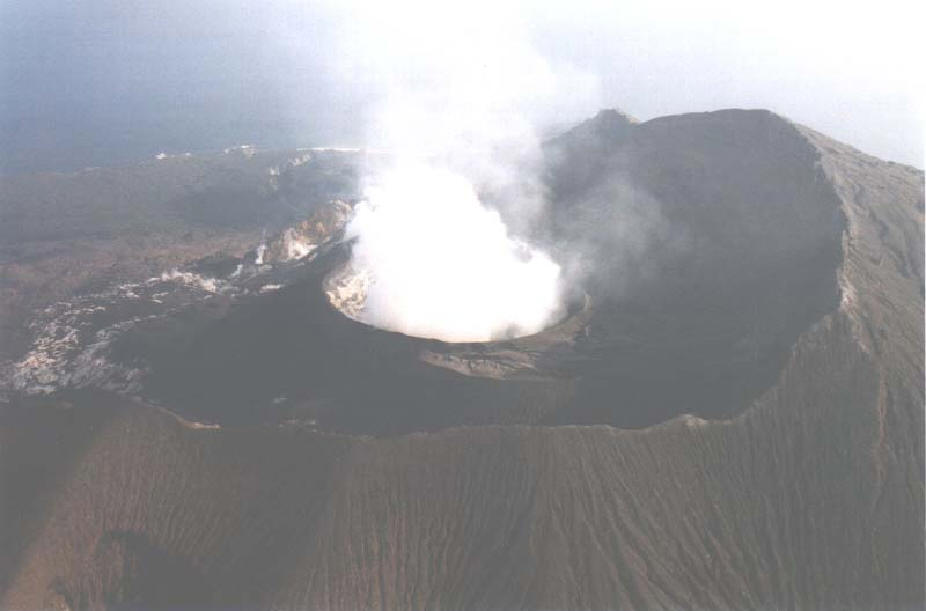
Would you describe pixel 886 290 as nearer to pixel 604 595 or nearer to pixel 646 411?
pixel 646 411

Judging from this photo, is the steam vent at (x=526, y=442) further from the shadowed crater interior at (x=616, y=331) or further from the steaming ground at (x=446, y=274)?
the steaming ground at (x=446, y=274)

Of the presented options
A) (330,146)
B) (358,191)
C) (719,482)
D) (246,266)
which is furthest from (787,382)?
(330,146)

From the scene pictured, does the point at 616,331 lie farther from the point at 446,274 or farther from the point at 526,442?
the point at 526,442

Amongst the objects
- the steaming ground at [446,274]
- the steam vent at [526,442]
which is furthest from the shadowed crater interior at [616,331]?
the steaming ground at [446,274]

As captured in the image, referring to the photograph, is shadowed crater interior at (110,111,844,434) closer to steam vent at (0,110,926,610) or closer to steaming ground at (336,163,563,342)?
steam vent at (0,110,926,610)

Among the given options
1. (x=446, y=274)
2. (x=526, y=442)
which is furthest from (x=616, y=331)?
(x=526, y=442)
